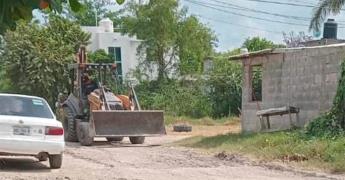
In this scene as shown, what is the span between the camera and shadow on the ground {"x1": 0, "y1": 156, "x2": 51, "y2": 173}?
12852 millimetres

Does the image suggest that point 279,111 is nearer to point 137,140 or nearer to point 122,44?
point 137,140

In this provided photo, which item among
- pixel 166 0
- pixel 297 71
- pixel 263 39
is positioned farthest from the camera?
pixel 263 39

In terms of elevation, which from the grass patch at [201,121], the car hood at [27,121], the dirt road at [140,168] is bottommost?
the grass patch at [201,121]

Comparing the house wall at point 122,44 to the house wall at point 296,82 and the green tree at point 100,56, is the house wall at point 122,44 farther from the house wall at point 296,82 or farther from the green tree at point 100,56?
the house wall at point 296,82

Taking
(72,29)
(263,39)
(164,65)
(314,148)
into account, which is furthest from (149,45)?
(314,148)

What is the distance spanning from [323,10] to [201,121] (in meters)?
15.3

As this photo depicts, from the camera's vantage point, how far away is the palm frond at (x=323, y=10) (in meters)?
20.0

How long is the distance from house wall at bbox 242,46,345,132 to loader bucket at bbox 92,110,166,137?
419 centimetres

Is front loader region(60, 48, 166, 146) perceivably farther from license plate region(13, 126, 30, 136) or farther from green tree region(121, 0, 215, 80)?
green tree region(121, 0, 215, 80)

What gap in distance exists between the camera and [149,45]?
43.8 m

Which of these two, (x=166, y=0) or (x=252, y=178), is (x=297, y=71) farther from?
(x=166, y=0)

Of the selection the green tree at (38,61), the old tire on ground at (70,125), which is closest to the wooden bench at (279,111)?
the old tire on ground at (70,125)

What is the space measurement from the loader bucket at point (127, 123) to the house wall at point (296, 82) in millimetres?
4192

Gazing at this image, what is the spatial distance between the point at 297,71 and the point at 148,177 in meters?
9.91
